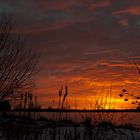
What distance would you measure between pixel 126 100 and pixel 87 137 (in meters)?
4.17

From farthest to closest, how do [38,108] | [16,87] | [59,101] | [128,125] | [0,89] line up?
1. [128,125]
2. [16,87]
3. [0,89]
4. [38,108]
5. [59,101]

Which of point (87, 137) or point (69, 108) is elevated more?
point (69, 108)

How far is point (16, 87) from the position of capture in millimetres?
15109

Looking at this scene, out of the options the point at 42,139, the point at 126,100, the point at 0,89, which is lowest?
the point at 42,139

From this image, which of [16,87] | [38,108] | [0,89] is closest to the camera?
[38,108]

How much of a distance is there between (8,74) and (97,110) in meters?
6.86

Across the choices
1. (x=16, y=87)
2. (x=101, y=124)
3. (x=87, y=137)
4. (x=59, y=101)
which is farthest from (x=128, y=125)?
(x=59, y=101)

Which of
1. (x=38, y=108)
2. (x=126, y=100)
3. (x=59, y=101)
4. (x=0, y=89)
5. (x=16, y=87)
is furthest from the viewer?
(x=16, y=87)

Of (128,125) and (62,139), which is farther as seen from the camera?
(128,125)

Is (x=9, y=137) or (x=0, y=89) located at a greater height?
(x=0, y=89)

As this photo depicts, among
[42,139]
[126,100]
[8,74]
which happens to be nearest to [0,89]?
[8,74]

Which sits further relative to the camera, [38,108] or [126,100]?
[38,108]

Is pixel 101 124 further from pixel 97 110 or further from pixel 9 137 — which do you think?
pixel 9 137

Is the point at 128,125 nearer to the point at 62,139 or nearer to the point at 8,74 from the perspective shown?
the point at 8,74
